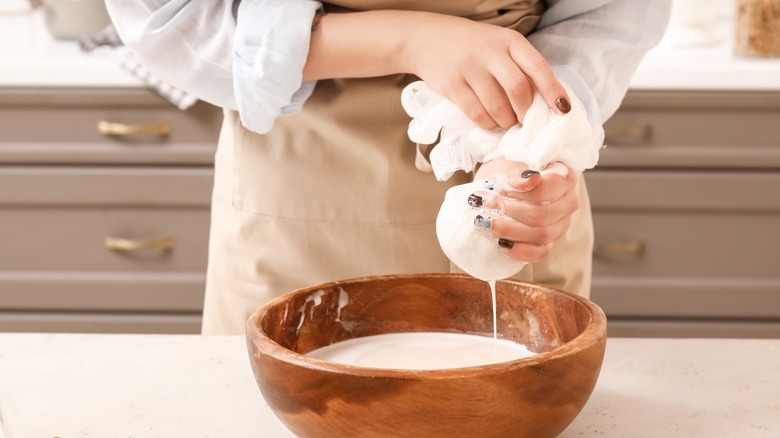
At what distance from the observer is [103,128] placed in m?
1.92

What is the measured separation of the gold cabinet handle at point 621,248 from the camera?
6.25 feet

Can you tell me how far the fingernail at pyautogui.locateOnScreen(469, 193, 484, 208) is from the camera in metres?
0.72

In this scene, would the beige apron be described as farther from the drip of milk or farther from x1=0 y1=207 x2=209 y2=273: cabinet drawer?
x1=0 y1=207 x2=209 y2=273: cabinet drawer

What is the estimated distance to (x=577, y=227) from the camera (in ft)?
3.65

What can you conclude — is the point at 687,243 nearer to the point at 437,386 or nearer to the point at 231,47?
the point at 231,47

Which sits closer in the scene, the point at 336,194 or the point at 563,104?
the point at 563,104

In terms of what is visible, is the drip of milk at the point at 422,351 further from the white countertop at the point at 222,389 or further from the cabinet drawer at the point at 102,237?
the cabinet drawer at the point at 102,237

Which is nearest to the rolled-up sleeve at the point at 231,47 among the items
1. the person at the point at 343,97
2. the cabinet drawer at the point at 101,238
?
the person at the point at 343,97

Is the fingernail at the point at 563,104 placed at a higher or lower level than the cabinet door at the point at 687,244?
higher

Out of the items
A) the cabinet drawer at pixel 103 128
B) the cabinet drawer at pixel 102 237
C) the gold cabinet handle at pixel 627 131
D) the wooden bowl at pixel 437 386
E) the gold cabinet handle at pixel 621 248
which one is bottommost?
the cabinet drawer at pixel 102 237

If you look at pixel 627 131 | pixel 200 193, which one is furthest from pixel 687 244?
pixel 200 193

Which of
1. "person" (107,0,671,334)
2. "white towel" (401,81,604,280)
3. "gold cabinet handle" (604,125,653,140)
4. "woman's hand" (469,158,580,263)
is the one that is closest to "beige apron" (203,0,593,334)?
"person" (107,0,671,334)

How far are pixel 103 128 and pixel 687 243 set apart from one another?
3.69 feet

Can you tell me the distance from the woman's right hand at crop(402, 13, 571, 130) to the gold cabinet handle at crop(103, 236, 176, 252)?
1169 mm
